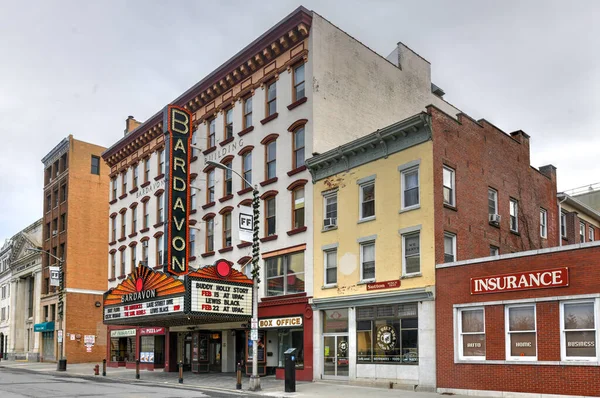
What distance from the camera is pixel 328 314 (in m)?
30.3

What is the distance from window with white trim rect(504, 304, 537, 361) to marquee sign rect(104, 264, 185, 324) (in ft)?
51.0

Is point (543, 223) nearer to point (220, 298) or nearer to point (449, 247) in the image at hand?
point (449, 247)

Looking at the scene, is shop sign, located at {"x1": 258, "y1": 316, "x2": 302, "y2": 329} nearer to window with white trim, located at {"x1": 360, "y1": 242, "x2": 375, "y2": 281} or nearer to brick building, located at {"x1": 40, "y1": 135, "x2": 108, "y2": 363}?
window with white trim, located at {"x1": 360, "y1": 242, "x2": 375, "y2": 281}

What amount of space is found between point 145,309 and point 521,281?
20753 mm

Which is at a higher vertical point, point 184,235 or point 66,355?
point 184,235

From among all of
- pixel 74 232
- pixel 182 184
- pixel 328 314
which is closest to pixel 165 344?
pixel 182 184

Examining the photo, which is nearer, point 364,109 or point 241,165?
point 364,109

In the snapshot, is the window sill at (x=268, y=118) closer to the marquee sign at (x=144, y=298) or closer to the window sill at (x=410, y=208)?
the marquee sign at (x=144, y=298)

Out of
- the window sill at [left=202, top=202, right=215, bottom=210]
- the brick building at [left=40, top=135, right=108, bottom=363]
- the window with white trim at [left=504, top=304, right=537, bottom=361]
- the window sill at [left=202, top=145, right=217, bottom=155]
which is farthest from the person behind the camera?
the brick building at [left=40, top=135, right=108, bottom=363]

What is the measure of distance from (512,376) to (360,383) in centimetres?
748

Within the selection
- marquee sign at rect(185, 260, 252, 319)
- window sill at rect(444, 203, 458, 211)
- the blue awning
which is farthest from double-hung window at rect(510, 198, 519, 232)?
the blue awning

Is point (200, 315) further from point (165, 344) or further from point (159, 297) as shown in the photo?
point (165, 344)

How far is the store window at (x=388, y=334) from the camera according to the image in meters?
25.9

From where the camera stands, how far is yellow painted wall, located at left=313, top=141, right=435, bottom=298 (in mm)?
26072
